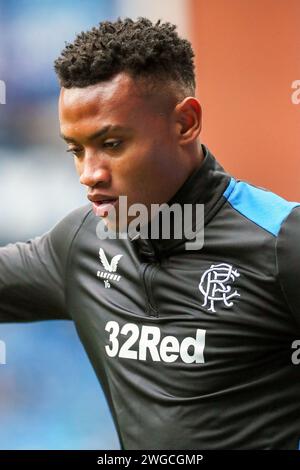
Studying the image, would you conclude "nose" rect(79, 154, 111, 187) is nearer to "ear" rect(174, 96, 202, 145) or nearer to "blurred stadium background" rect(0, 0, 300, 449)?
"ear" rect(174, 96, 202, 145)

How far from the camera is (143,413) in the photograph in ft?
4.82

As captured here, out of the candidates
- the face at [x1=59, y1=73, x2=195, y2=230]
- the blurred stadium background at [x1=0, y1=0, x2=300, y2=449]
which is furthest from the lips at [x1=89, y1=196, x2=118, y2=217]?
the blurred stadium background at [x1=0, y1=0, x2=300, y2=449]

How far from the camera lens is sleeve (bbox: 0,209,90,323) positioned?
5.49 feet

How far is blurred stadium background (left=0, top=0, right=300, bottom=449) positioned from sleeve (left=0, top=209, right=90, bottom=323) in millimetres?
1035

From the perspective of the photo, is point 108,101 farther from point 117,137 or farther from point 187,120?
point 187,120

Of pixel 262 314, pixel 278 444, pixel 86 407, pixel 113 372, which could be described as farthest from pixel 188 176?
pixel 86 407

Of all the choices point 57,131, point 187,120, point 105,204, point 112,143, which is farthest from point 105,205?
point 57,131

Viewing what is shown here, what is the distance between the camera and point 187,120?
1477 mm

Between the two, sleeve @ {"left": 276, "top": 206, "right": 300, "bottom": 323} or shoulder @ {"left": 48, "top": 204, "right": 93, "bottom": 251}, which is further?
shoulder @ {"left": 48, "top": 204, "right": 93, "bottom": 251}

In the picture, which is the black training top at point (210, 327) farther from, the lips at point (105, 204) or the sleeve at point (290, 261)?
the lips at point (105, 204)

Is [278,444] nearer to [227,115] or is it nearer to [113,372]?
[113,372]

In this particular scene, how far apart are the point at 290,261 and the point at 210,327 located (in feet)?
0.63

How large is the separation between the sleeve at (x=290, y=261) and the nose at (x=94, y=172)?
1.01 feet

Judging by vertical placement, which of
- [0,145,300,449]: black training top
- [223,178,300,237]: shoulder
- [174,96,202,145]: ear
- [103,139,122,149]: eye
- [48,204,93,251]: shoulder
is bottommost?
[0,145,300,449]: black training top
